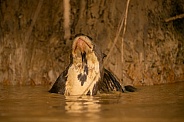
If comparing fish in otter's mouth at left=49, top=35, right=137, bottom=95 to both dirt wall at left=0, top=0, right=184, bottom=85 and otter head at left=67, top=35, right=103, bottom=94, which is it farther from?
dirt wall at left=0, top=0, right=184, bottom=85

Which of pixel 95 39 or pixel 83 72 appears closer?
pixel 83 72

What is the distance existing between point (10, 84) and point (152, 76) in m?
2.24

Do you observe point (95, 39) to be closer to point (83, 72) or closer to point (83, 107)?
point (83, 72)

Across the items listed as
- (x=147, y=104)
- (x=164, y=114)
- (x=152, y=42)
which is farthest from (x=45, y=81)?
(x=164, y=114)

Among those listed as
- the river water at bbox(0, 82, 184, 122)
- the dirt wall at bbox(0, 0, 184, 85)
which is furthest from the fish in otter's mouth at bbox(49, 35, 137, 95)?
the dirt wall at bbox(0, 0, 184, 85)

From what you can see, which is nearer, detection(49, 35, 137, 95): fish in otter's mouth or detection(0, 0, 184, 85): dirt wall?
detection(49, 35, 137, 95): fish in otter's mouth

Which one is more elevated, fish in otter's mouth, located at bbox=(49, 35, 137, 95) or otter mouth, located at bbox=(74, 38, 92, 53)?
otter mouth, located at bbox=(74, 38, 92, 53)

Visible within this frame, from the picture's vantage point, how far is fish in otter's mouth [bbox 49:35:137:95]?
550cm

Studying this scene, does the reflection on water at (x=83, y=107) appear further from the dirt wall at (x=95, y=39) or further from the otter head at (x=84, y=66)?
the dirt wall at (x=95, y=39)

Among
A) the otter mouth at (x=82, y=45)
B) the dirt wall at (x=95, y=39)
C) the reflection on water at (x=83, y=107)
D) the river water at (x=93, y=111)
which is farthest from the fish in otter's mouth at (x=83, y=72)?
the dirt wall at (x=95, y=39)

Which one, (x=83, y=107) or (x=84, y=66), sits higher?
(x=84, y=66)

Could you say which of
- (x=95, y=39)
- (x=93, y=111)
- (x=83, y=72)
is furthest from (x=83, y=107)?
(x=95, y=39)

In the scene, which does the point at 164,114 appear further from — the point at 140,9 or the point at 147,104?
the point at 140,9

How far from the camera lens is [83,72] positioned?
18.4ft
